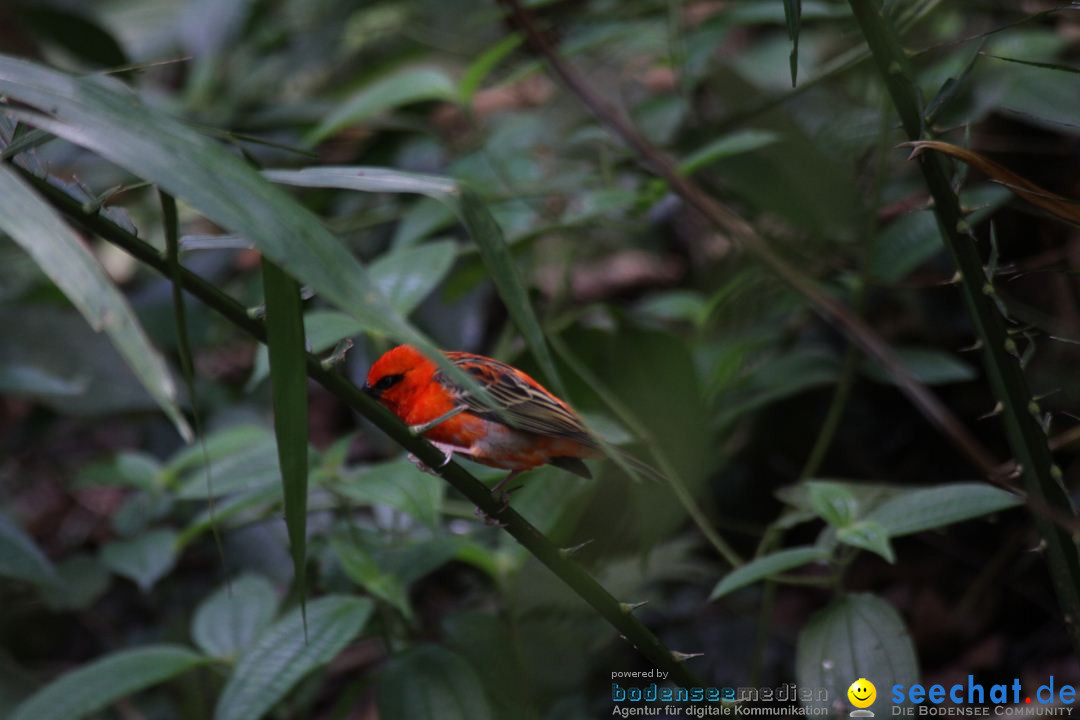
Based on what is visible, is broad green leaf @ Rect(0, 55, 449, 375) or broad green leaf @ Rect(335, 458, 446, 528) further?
broad green leaf @ Rect(335, 458, 446, 528)

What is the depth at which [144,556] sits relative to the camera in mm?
2898

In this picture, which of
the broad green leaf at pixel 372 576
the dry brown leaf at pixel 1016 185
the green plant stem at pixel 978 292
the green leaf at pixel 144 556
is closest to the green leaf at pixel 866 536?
the green plant stem at pixel 978 292

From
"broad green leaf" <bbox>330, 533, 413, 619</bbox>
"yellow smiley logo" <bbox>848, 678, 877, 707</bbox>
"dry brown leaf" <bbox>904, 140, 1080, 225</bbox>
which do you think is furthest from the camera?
"broad green leaf" <bbox>330, 533, 413, 619</bbox>

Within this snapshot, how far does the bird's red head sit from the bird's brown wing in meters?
0.04

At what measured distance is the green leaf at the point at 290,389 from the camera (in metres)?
1.06

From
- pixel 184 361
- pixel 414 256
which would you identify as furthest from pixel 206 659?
pixel 184 361

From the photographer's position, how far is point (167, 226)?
1038mm

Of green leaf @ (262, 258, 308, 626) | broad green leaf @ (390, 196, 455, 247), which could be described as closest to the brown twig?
green leaf @ (262, 258, 308, 626)

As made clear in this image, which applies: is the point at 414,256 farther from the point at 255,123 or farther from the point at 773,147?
the point at 255,123

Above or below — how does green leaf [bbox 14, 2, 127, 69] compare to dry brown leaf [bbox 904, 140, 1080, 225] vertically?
above

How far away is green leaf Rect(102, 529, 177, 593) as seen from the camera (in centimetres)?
281

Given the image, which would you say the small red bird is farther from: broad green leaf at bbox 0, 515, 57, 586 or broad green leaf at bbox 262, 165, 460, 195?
broad green leaf at bbox 0, 515, 57, 586

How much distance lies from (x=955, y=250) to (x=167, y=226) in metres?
1.12

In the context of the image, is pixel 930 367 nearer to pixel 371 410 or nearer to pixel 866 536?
pixel 866 536
